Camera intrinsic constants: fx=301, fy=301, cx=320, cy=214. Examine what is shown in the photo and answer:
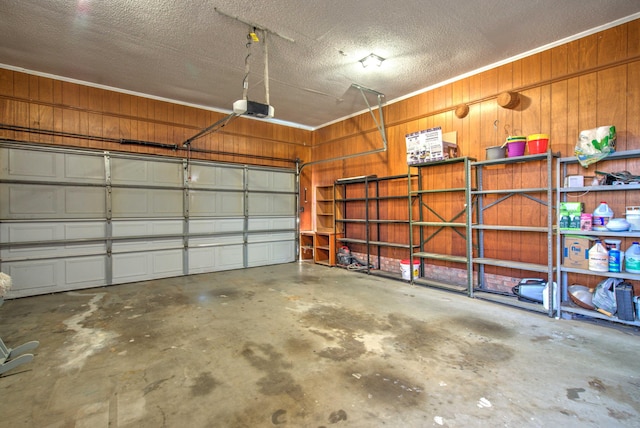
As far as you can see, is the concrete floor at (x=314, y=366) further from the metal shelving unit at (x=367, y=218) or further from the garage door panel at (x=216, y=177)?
the garage door panel at (x=216, y=177)

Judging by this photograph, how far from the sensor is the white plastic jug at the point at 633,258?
3.05 meters

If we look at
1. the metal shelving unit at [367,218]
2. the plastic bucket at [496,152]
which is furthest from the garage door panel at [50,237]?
the plastic bucket at [496,152]

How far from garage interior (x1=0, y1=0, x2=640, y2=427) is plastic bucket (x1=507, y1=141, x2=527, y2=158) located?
11 centimetres

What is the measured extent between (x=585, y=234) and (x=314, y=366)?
330 centimetres

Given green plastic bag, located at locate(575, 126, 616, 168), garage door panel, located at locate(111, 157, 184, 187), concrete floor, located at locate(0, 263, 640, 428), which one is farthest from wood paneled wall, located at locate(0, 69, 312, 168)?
green plastic bag, located at locate(575, 126, 616, 168)

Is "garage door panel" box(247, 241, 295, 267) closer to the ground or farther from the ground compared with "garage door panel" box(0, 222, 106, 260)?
closer to the ground

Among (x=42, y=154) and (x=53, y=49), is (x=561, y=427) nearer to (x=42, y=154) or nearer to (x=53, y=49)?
(x=53, y=49)

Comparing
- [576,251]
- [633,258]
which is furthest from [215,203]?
[633,258]

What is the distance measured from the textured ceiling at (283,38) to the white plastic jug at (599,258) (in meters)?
2.55

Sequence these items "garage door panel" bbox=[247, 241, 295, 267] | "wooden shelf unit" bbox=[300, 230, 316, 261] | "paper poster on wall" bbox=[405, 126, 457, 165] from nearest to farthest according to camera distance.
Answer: "paper poster on wall" bbox=[405, 126, 457, 165] < "garage door panel" bbox=[247, 241, 295, 267] < "wooden shelf unit" bbox=[300, 230, 316, 261]

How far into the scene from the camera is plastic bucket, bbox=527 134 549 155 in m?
3.73

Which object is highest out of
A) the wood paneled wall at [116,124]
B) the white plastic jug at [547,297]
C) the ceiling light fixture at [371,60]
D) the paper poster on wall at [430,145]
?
the ceiling light fixture at [371,60]

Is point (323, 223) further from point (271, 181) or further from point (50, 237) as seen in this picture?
point (50, 237)

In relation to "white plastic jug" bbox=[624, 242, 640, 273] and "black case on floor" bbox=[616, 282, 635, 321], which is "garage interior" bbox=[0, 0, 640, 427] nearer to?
"black case on floor" bbox=[616, 282, 635, 321]
